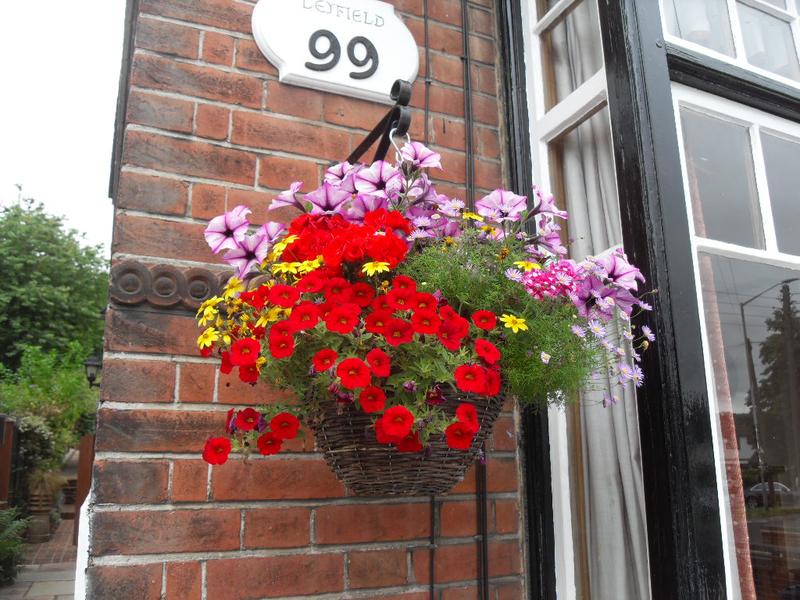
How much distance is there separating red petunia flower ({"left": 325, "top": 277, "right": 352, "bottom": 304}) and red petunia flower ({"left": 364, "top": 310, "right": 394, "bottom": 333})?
53 mm

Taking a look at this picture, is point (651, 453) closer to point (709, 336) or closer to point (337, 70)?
point (709, 336)

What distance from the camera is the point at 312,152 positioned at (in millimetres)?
1689

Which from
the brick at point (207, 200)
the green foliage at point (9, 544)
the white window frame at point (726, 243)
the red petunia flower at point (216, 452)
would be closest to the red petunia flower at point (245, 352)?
the red petunia flower at point (216, 452)

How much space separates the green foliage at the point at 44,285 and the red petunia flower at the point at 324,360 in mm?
20375

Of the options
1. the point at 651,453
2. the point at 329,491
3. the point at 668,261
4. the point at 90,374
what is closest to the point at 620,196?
the point at 668,261

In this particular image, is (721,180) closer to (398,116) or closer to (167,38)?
(398,116)

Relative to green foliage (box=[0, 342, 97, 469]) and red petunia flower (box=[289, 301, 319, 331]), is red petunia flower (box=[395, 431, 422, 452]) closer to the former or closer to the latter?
red petunia flower (box=[289, 301, 319, 331])

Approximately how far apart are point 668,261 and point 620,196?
0.20 meters

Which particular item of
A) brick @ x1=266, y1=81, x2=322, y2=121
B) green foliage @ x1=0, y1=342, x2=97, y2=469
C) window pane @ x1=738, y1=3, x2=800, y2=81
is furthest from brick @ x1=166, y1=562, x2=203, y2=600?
green foliage @ x1=0, y1=342, x2=97, y2=469

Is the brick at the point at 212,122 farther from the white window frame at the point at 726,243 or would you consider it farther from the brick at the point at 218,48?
the white window frame at the point at 726,243

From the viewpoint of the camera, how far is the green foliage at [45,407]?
9633 mm

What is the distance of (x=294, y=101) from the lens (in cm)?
170

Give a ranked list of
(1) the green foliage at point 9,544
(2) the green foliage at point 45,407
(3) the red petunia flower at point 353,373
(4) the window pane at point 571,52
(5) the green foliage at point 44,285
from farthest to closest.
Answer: (5) the green foliage at point 44,285
(2) the green foliage at point 45,407
(1) the green foliage at point 9,544
(4) the window pane at point 571,52
(3) the red petunia flower at point 353,373

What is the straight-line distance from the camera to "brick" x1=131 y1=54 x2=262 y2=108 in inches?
61.4
